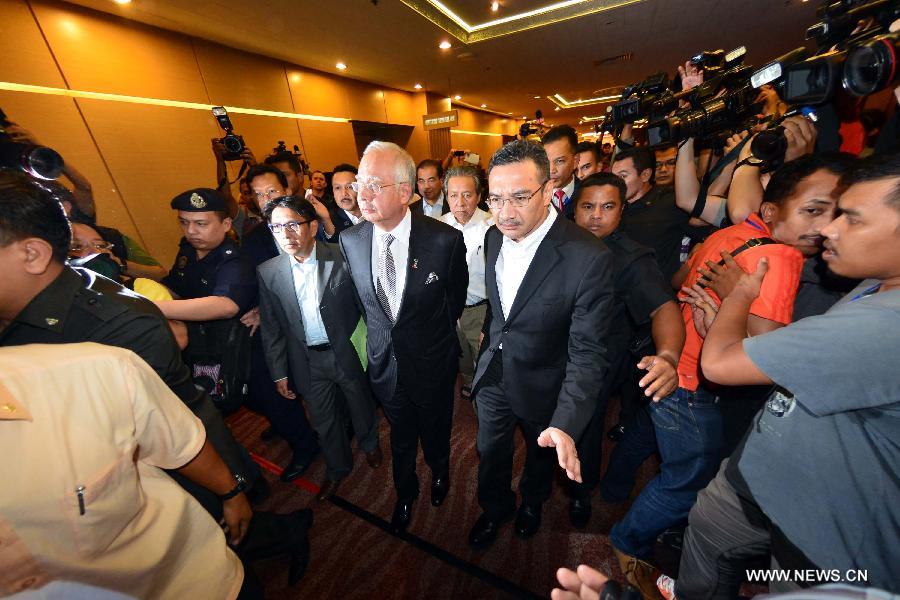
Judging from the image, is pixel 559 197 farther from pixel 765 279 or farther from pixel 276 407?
pixel 276 407

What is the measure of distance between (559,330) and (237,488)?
147 cm

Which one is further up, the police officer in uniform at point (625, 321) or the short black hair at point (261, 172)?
the short black hair at point (261, 172)

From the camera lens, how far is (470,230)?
2.99 m

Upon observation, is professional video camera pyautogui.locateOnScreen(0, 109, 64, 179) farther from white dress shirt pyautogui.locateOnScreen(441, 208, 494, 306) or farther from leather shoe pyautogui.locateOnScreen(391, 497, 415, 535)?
leather shoe pyautogui.locateOnScreen(391, 497, 415, 535)

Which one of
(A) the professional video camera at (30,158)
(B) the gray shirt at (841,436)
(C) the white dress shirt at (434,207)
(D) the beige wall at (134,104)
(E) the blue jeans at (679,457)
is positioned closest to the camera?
(B) the gray shirt at (841,436)

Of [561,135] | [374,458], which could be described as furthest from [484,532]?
[561,135]

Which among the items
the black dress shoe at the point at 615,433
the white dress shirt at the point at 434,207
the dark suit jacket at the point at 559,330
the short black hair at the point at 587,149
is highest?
the short black hair at the point at 587,149

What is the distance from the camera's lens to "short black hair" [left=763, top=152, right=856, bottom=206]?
1334mm

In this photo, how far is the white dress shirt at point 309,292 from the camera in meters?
2.13

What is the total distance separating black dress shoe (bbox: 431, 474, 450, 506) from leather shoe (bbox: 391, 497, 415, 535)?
7.1 inches

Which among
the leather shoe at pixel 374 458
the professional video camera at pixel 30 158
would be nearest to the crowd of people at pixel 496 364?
the leather shoe at pixel 374 458

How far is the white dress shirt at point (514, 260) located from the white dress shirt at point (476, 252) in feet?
3.40

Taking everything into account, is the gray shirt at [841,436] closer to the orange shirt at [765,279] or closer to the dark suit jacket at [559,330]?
the orange shirt at [765,279]

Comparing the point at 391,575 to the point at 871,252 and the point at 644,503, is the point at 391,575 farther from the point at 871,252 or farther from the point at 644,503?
the point at 871,252
